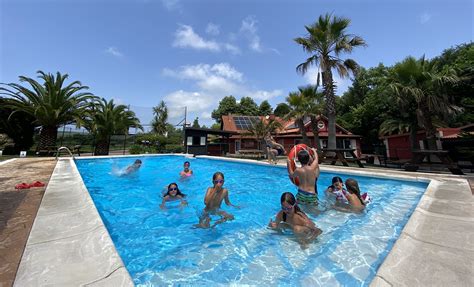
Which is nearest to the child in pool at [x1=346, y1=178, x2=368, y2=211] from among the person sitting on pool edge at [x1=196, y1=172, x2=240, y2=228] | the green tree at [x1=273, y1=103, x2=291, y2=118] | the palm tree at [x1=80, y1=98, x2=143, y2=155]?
the person sitting on pool edge at [x1=196, y1=172, x2=240, y2=228]

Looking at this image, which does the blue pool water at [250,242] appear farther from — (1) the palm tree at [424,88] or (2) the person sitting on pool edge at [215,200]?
(1) the palm tree at [424,88]

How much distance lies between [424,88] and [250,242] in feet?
48.2

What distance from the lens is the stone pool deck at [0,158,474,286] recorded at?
1.75 meters

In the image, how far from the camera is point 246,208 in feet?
18.9

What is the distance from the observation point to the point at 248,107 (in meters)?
46.5

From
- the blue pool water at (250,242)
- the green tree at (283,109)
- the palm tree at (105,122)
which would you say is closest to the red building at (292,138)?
the green tree at (283,109)


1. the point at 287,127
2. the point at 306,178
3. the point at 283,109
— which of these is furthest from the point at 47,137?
the point at 287,127

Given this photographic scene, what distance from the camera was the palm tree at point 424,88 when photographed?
11.8m

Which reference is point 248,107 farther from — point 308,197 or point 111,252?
point 111,252

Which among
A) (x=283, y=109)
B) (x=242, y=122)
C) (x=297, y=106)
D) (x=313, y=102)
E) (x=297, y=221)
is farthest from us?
(x=242, y=122)

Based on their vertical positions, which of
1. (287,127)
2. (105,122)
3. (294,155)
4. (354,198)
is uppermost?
(287,127)

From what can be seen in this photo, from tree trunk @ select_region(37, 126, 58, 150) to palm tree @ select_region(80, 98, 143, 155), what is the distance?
89.7 inches

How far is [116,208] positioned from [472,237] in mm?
6889

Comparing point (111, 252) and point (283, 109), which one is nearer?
point (111, 252)
